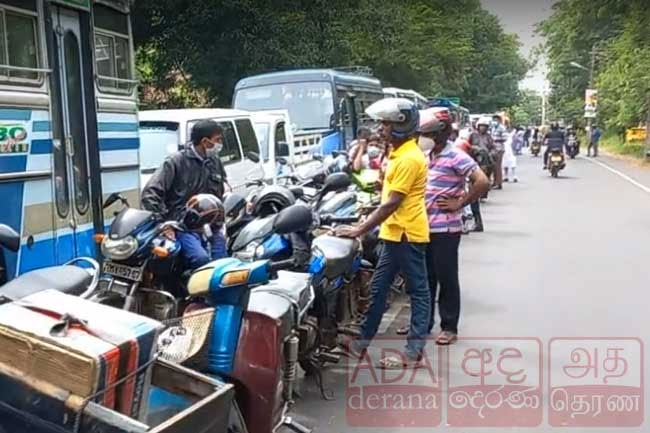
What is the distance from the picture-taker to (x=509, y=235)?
42.0ft

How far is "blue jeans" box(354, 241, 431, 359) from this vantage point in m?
5.84

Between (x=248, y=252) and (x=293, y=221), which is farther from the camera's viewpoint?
(x=248, y=252)

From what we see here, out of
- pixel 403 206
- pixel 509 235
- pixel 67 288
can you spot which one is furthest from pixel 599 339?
pixel 509 235

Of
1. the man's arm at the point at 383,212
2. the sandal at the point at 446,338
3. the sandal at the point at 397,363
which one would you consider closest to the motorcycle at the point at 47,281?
the man's arm at the point at 383,212

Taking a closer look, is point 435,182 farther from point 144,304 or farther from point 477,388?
point 144,304

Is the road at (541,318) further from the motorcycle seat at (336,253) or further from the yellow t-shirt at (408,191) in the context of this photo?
the yellow t-shirt at (408,191)

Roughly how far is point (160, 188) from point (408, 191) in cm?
180

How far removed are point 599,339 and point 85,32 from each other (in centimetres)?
466

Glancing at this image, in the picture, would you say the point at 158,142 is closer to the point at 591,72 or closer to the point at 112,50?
the point at 112,50

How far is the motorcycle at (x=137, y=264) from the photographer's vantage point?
4.03 m

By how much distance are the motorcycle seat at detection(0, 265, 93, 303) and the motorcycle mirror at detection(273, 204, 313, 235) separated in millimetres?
1101

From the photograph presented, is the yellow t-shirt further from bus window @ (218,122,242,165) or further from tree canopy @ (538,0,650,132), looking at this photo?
tree canopy @ (538,0,650,132)

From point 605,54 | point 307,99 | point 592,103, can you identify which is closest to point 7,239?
point 307,99

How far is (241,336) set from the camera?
12.4 feet
